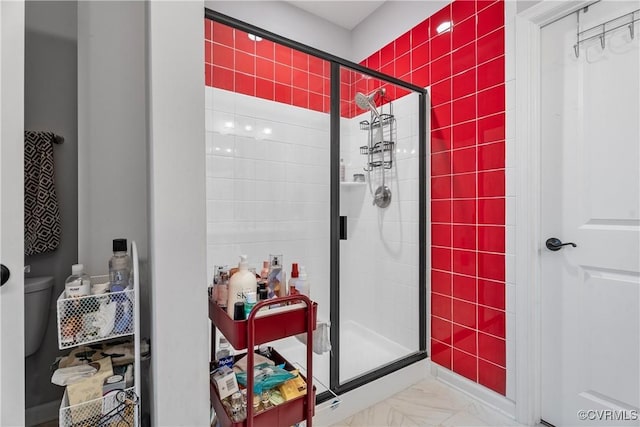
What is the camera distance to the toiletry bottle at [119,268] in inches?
42.9

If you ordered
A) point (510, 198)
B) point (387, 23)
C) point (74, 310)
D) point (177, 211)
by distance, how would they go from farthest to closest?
point (387, 23) < point (510, 198) < point (74, 310) < point (177, 211)

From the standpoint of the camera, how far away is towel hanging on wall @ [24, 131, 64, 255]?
1.33m

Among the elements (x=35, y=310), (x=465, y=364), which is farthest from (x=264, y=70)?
(x=465, y=364)

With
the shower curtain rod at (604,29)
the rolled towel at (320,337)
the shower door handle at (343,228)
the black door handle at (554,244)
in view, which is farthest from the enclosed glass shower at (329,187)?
the shower curtain rod at (604,29)

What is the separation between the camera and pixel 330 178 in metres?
1.74

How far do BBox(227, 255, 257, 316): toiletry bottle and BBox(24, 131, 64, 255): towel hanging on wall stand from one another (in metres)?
0.93

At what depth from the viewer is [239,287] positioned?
Result: 1.08 metres

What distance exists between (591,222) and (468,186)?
1.90 feet

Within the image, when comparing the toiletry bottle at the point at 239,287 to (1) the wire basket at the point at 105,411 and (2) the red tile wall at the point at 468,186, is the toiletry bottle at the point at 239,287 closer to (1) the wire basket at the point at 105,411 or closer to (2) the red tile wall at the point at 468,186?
(1) the wire basket at the point at 105,411

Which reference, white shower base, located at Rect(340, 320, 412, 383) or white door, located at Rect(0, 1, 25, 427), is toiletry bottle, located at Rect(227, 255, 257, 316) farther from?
white shower base, located at Rect(340, 320, 412, 383)

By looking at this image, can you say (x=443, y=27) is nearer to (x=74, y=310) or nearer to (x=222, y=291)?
(x=222, y=291)

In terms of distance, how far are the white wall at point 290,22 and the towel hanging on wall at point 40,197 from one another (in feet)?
4.57

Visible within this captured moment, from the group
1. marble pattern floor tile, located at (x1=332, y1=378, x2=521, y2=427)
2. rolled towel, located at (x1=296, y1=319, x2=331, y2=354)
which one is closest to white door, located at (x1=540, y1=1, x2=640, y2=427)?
marble pattern floor tile, located at (x1=332, y1=378, x2=521, y2=427)

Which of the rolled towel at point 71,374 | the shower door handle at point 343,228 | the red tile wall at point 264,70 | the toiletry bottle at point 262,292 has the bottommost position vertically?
the rolled towel at point 71,374
